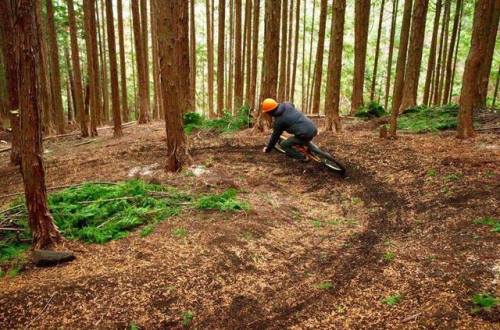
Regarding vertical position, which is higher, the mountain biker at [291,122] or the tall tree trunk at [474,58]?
the tall tree trunk at [474,58]

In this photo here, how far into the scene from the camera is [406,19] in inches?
379

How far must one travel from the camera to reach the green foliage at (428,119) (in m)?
10.6

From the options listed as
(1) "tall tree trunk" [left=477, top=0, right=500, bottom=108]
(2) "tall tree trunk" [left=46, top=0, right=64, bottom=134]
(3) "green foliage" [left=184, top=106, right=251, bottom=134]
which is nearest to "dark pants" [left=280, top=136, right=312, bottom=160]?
(3) "green foliage" [left=184, top=106, right=251, bottom=134]

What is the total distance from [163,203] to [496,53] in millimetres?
24134

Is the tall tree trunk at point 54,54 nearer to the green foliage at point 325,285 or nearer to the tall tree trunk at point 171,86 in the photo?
the tall tree trunk at point 171,86

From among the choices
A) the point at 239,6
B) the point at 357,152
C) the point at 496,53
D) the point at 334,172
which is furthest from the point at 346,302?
the point at 496,53

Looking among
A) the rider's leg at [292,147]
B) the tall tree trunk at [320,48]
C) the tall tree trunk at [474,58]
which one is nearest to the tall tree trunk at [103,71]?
the tall tree trunk at [320,48]

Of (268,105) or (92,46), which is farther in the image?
(92,46)

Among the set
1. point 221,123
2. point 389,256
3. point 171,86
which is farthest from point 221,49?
point 389,256

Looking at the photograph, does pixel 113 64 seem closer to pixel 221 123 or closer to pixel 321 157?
pixel 221 123

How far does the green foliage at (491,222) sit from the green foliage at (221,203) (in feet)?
11.7

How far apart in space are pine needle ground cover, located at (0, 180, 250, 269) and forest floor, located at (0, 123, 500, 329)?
0.27 m

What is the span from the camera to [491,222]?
489 cm

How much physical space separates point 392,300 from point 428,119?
952cm
